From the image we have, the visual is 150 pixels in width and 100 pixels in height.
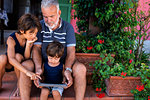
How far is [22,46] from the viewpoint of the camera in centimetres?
186

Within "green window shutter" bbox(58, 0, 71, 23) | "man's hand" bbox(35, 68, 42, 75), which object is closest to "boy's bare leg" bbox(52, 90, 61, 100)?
"man's hand" bbox(35, 68, 42, 75)

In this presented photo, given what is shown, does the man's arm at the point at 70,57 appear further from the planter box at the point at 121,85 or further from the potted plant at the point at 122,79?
the planter box at the point at 121,85

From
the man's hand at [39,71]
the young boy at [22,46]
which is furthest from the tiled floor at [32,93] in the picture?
the man's hand at [39,71]

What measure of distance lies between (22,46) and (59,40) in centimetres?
46

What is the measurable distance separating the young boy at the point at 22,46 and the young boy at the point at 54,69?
7.3 inches

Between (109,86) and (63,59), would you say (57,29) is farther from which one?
(109,86)

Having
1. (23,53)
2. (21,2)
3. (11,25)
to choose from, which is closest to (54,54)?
(23,53)

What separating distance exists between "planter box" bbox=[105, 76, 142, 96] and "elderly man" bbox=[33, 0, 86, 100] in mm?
440

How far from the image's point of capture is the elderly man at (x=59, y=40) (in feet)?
5.50

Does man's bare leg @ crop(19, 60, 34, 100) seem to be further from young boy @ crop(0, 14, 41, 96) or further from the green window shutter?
the green window shutter

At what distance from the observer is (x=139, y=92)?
1.85m

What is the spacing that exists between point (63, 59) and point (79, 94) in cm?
48

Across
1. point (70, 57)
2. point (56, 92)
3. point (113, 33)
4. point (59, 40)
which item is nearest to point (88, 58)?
point (70, 57)

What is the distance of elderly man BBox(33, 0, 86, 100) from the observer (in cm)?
168
